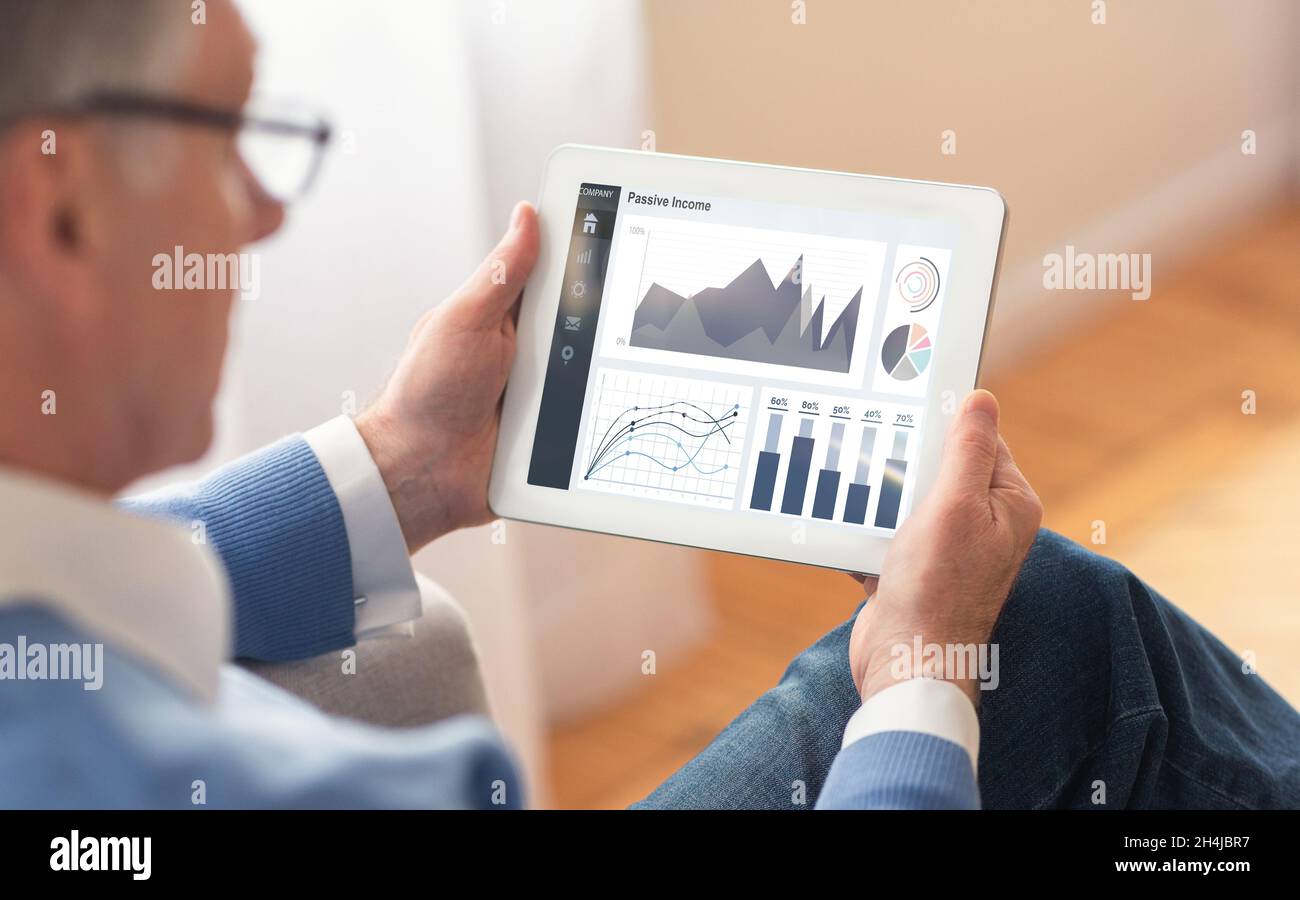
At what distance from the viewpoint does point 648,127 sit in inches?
63.4

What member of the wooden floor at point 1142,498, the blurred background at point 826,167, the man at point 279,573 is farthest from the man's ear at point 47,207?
the wooden floor at point 1142,498

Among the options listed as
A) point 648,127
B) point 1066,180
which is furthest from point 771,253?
point 1066,180

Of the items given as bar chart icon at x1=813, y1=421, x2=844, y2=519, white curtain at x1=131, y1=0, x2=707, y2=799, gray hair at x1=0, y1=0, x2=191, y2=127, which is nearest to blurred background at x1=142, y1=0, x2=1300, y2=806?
white curtain at x1=131, y1=0, x2=707, y2=799

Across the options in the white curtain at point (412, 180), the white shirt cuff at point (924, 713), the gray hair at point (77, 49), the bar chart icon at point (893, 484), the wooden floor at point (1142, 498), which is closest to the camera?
the gray hair at point (77, 49)

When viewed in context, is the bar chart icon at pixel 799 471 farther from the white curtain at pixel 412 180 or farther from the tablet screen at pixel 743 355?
the white curtain at pixel 412 180

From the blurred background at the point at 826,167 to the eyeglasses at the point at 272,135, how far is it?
55 centimetres

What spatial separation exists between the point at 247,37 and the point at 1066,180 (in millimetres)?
1712

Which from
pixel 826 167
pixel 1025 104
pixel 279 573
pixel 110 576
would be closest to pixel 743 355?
pixel 279 573

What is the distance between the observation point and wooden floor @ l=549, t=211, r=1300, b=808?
5.44 feet

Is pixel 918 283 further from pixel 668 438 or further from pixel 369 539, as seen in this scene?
pixel 369 539

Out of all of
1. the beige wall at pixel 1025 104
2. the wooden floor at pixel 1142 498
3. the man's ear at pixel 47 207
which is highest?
the beige wall at pixel 1025 104

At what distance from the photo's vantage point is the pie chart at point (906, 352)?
0.86 meters

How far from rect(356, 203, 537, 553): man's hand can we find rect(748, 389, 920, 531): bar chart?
190 mm

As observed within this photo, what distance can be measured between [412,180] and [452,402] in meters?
0.45
